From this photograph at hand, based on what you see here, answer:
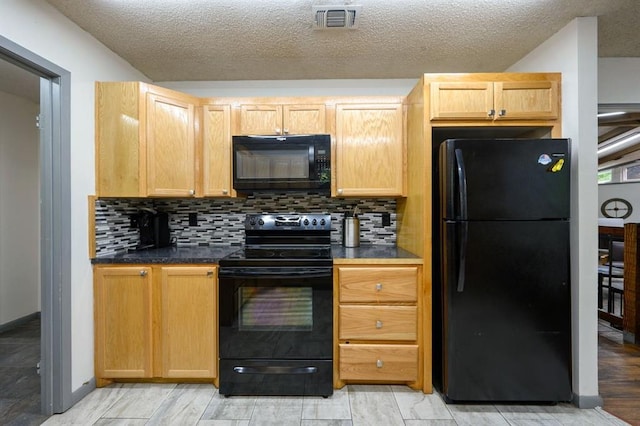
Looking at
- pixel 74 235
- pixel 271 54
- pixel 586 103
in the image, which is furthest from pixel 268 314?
pixel 586 103

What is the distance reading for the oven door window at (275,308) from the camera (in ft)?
6.81

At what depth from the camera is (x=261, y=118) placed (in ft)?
8.06

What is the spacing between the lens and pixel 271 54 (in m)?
2.37

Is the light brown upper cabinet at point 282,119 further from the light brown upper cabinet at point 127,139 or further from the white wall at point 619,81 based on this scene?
the white wall at point 619,81

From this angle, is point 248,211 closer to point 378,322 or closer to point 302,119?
point 302,119

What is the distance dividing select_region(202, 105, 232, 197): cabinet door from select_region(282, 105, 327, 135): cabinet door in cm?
46

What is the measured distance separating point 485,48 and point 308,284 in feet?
7.07

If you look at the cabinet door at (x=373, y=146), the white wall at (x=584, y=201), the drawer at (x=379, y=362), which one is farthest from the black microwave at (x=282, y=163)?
the white wall at (x=584, y=201)

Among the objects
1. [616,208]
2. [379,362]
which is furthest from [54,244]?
[616,208]

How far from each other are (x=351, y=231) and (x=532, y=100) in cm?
153

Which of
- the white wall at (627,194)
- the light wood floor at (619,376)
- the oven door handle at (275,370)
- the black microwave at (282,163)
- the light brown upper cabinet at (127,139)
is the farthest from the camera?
the white wall at (627,194)

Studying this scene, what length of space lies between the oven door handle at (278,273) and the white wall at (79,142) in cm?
93

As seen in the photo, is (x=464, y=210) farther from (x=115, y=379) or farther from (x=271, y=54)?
(x=115, y=379)

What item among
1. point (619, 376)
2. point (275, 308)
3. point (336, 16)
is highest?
point (336, 16)
